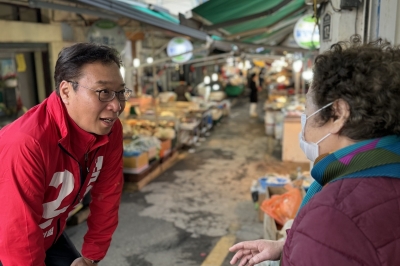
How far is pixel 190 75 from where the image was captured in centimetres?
2402

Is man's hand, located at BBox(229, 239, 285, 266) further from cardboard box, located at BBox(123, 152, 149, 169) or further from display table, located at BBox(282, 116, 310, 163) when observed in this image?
display table, located at BBox(282, 116, 310, 163)

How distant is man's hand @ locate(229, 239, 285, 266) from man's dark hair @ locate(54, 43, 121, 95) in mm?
1323

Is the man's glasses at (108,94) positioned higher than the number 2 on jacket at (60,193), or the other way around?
the man's glasses at (108,94)

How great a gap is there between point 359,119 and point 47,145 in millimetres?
1544

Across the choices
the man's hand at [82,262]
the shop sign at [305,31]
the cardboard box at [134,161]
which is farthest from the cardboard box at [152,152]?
the man's hand at [82,262]

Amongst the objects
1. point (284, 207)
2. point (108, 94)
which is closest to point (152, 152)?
point (284, 207)

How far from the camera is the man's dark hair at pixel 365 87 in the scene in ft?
4.41

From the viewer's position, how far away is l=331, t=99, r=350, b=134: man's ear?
4.67ft

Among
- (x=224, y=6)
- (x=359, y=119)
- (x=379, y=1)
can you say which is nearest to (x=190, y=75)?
(x=224, y=6)

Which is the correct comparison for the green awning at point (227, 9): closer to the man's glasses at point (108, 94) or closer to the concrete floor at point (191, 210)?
the concrete floor at point (191, 210)

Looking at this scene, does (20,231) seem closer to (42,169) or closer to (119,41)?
(42,169)

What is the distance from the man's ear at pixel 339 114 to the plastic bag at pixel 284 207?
3.00m

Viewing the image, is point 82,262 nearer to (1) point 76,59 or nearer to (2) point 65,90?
(2) point 65,90

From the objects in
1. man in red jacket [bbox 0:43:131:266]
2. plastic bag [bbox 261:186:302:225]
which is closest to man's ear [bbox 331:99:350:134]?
man in red jacket [bbox 0:43:131:266]
